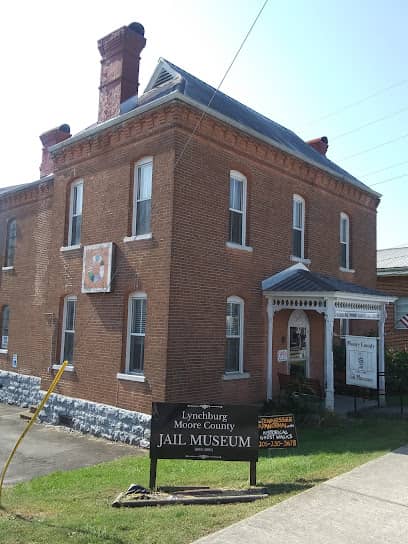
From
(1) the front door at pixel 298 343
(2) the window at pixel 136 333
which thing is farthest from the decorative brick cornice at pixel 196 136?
(1) the front door at pixel 298 343

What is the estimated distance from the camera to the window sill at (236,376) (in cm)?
1225

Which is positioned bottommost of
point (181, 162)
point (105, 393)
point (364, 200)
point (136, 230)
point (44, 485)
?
point (44, 485)

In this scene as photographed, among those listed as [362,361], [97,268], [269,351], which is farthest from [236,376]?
[97,268]

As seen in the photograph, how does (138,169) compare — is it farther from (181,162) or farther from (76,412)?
(76,412)

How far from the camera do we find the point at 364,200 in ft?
61.4

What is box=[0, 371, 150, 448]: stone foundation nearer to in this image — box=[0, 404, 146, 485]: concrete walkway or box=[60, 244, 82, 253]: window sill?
box=[0, 404, 146, 485]: concrete walkway

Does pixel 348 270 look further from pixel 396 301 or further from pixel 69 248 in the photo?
pixel 69 248

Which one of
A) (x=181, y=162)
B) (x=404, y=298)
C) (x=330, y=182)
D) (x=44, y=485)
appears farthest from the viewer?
(x=404, y=298)

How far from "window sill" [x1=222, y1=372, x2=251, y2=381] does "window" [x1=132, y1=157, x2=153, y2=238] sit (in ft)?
13.1

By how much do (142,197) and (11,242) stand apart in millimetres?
8974

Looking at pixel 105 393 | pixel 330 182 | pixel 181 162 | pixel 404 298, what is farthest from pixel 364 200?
pixel 105 393

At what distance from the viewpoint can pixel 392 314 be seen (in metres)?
23.3

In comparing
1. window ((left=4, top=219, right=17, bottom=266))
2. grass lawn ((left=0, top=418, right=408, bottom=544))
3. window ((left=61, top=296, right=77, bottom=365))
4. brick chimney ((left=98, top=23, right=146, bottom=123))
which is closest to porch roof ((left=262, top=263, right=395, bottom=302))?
grass lawn ((left=0, top=418, right=408, bottom=544))

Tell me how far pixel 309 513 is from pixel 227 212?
8.16m
